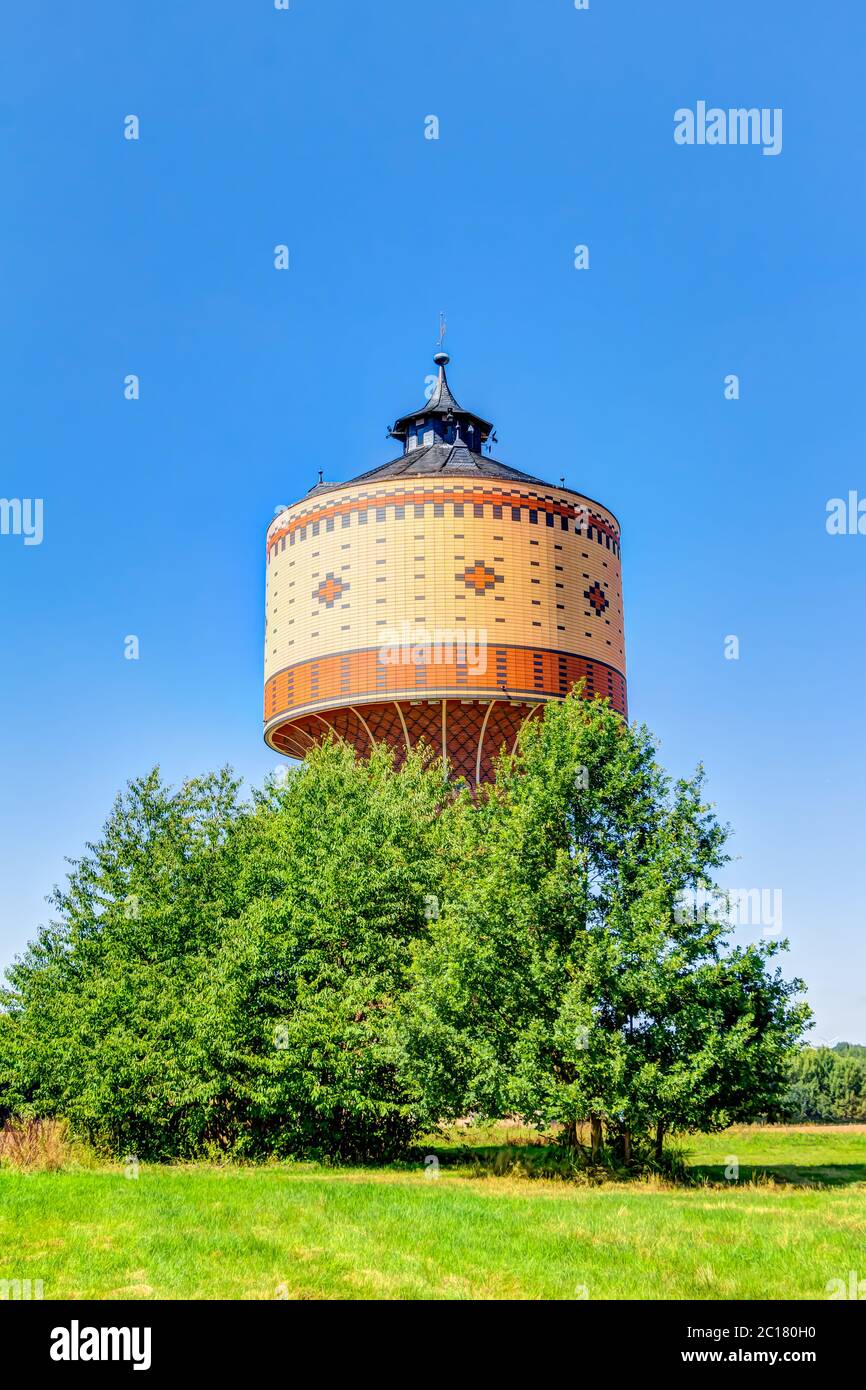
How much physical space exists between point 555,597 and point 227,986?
19.8 m

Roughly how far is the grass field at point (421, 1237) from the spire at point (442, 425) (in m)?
34.3

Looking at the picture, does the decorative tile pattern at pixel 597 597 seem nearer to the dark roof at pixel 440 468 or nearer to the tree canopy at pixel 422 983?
the dark roof at pixel 440 468

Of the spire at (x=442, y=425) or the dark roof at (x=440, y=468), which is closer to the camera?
the dark roof at (x=440, y=468)

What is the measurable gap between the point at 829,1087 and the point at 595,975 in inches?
2012

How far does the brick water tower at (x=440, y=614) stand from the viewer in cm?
3594

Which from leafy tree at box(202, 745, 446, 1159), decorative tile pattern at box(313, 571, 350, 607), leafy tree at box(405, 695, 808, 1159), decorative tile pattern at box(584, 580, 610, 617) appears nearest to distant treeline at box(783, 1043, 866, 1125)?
decorative tile pattern at box(584, 580, 610, 617)

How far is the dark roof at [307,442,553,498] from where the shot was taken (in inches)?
1529

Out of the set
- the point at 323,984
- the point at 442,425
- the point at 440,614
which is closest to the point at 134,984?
the point at 323,984

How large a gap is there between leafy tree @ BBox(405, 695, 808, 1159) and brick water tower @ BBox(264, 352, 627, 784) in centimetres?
1479

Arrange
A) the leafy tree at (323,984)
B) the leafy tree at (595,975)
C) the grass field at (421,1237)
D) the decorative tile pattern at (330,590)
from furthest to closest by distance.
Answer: the decorative tile pattern at (330,590) < the leafy tree at (323,984) < the leafy tree at (595,975) < the grass field at (421,1237)

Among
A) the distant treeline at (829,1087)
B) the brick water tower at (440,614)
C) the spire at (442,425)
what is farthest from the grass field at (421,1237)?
the distant treeline at (829,1087)

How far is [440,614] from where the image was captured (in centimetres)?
3619
